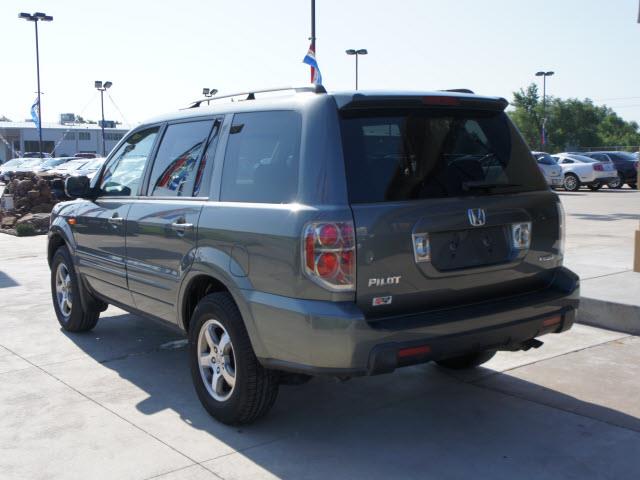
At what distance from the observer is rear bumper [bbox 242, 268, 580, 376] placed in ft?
12.1

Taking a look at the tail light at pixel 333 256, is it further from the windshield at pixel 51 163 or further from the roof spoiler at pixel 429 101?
the windshield at pixel 51 163

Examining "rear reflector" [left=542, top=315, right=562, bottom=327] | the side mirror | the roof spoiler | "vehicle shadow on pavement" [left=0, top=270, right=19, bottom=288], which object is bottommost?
"vehicle shadow on pavement" [left=0, top=270, right=19, bottom=288]

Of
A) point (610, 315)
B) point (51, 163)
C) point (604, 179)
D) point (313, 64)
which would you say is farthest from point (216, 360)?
point (51, 163)

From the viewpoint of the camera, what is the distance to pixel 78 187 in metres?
6.16

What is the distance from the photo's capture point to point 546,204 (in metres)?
4.50

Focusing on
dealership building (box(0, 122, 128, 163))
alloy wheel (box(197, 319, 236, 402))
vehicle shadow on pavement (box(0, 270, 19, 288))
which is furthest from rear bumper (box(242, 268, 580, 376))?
dealership building (box(0, 122, 128, 163))

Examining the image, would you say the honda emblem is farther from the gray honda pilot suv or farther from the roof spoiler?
the roof spoiler

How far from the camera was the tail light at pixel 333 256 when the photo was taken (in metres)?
3.70

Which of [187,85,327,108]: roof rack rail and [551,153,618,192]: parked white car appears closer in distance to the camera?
[187,85,327,108]: roof rack rail

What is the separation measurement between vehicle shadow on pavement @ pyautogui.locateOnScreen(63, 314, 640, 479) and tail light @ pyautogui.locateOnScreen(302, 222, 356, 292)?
102 cm

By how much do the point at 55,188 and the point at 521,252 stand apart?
4186mm

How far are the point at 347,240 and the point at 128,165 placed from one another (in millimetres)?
2847

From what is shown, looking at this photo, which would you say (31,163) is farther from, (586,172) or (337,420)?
(337,420)

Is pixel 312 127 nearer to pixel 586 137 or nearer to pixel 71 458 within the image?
pixel 71 458
